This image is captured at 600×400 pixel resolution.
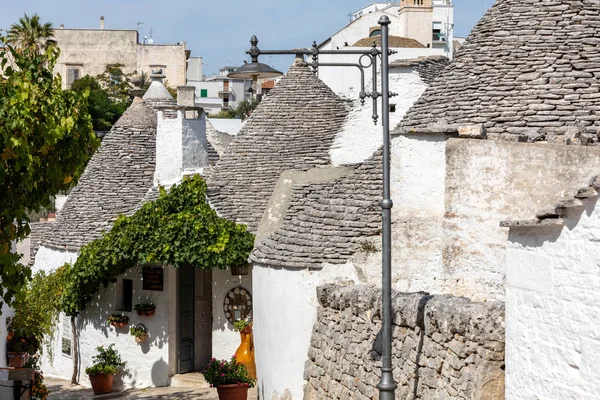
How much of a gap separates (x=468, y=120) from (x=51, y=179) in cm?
556

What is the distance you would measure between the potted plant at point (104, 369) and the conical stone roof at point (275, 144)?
370cm

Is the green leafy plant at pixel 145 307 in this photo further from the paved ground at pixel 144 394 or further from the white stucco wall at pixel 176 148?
the white stucco wall at pixel 176 148

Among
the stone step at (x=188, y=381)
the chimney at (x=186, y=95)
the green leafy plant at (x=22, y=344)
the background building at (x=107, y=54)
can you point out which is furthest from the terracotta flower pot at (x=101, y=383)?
the background building at (x=107, y=54)

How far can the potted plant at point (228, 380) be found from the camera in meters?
18.4

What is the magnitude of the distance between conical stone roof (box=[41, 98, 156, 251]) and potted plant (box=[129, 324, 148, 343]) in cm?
239

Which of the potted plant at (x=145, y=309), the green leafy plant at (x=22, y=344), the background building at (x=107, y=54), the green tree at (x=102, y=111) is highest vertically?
the background building at (x=107, y=54)

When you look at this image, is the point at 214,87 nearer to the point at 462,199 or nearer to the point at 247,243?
the point at 247,243

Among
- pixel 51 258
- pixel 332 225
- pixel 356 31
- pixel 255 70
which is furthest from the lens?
pixel 356 31

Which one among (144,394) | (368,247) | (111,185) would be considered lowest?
(144,394)

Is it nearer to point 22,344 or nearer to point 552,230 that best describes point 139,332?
point 22,344

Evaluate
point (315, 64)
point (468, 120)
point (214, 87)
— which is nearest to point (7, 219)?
point (315, 64)

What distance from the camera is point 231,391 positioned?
18406 mm

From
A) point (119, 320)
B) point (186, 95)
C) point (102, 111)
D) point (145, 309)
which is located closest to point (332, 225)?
point (145, 309)

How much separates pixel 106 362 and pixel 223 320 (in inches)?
104
